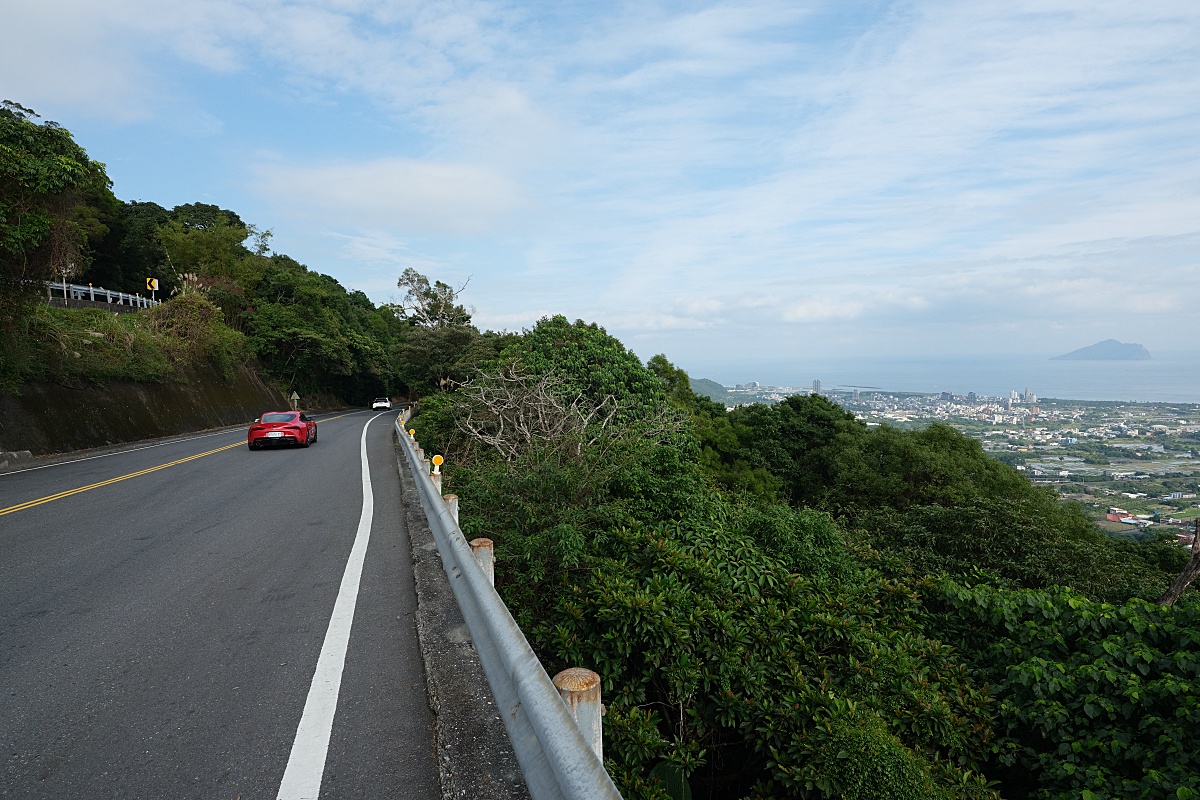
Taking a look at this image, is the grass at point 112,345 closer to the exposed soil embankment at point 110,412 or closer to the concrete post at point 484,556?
the exposed soil embankment at point 110,412

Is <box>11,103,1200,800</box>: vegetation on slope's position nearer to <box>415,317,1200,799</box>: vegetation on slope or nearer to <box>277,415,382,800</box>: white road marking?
<box>415,317,1200,799</box>: vegetation on slope

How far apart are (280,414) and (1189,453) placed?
37.9m

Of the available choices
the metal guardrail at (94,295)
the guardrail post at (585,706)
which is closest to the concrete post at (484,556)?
the guardrail post at (585,706)

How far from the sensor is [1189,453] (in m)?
28.0

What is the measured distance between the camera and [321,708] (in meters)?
3.23

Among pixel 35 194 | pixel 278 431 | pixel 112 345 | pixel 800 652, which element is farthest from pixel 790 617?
pixel 112 345

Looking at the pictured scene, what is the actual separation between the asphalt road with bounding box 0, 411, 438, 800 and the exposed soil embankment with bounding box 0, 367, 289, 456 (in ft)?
28.8

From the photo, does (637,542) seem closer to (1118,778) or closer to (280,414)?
(1118,778)

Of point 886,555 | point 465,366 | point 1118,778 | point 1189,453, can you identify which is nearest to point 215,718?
point 1118,778

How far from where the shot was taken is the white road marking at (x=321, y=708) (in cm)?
261

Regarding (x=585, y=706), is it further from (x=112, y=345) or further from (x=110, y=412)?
(x=112, y=345)

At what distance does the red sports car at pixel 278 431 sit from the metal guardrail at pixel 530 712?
49.3ft

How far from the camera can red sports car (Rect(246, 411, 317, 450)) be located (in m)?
16.5

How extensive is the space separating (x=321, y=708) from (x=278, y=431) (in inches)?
605
